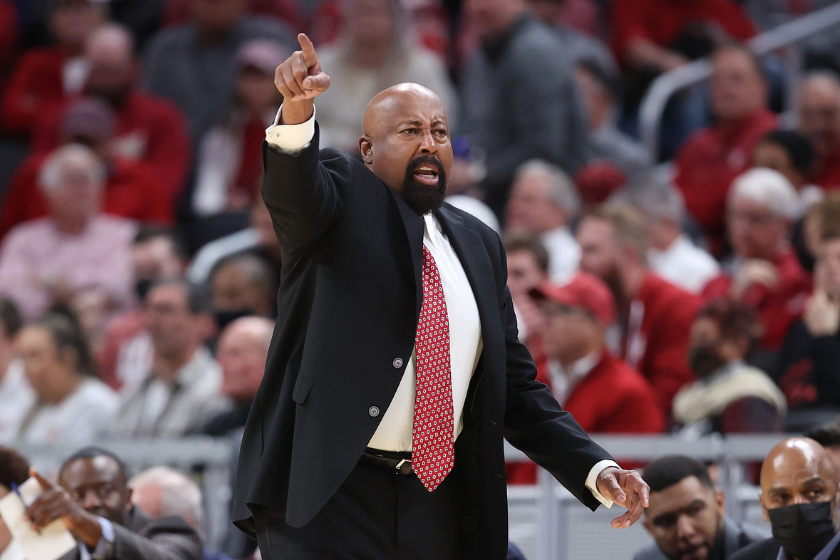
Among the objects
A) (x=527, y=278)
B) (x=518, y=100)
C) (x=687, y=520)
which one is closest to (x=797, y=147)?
(x=518, y=100)

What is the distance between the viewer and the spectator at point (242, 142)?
9180 mm

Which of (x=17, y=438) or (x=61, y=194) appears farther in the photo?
(x=61, y=194)

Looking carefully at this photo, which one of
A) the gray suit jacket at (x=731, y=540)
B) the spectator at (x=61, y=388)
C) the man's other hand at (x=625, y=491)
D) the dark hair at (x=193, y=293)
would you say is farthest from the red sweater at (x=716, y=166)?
the man's other hand at (x=625, y=491)

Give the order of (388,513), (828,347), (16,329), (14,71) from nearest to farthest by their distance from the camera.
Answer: (388,513)
(828,347)
(16,329)
(14,71)

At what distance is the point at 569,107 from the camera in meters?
8.82

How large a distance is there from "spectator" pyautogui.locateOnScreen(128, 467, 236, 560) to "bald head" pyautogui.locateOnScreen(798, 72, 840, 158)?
15.5 ft

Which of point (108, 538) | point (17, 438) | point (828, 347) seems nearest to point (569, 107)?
point (828, 347)

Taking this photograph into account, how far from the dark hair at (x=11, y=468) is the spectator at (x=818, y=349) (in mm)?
3284

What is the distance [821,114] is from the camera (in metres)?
8.24

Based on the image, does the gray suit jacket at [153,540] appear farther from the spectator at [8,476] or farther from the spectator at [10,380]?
the spectator at [10,380]

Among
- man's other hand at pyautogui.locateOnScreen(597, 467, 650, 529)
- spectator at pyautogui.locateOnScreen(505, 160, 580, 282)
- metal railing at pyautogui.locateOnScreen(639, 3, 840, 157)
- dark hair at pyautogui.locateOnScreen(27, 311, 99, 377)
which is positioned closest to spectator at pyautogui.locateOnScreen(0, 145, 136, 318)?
dark hair at pyautogui.locateOnScreen(27, 311, 99, 377)

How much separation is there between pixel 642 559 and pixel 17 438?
3.98 metres

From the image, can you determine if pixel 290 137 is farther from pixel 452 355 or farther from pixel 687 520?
pixel 687 520

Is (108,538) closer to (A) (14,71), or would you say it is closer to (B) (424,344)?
(B) (424,344)
